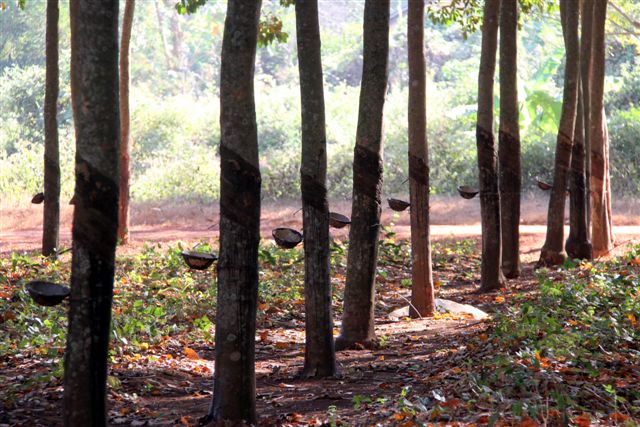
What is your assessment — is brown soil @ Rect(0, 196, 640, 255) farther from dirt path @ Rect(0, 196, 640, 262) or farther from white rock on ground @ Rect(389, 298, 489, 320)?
white rock on ground @ Rect(389, 298, 489, 320)

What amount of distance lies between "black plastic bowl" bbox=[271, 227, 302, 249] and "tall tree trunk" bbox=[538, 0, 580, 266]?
7.66 m

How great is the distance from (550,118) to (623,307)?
24.6m

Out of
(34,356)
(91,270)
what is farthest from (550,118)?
(91,270)

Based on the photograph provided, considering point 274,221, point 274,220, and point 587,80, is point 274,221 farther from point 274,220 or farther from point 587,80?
point 587,80

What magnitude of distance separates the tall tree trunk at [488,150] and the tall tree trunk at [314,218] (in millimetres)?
5618

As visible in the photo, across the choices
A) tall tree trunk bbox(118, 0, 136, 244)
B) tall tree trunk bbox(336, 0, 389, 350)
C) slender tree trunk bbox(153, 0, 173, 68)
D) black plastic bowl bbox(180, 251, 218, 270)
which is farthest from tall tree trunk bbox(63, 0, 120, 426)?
slender tree trunk bbox(153, 0, 173, 68)

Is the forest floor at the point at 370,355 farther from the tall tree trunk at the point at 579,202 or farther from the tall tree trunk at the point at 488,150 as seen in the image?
the tall tree trunk at the point at 579,202

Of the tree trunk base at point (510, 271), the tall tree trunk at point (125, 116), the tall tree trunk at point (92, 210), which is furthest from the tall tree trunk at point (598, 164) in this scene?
the tall tree trunk at point (92, 210)

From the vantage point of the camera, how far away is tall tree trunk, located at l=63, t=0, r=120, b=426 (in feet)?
18.2

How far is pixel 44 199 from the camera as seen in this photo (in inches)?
599

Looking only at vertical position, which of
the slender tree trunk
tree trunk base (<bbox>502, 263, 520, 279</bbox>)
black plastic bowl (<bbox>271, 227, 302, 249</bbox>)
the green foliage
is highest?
the slender tree trunk

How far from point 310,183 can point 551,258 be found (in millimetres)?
8700

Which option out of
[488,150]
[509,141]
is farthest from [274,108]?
Result: [488,150]

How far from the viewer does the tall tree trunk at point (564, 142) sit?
15.4m
